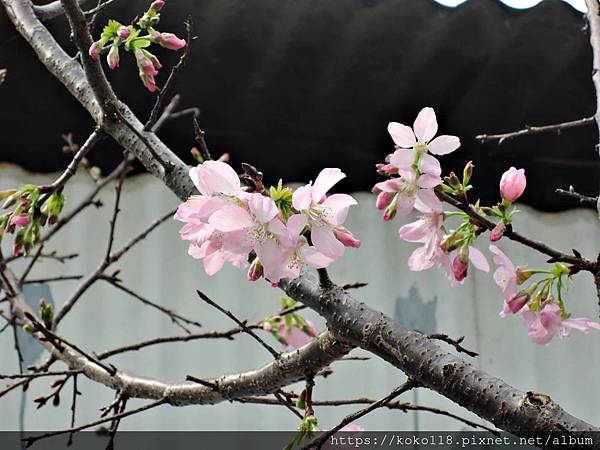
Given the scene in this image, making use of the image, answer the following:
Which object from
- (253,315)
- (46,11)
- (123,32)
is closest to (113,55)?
(123,32)

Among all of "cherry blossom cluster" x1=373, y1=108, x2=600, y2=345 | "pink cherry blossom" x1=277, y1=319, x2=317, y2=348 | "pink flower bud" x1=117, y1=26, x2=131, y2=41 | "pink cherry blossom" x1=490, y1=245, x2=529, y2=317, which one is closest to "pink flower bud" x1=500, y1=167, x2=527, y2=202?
"cherry blossom cluster" x1=373, y1=108, x2=600, y2=345

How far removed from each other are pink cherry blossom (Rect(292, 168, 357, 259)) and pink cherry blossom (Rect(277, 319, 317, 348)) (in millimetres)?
800

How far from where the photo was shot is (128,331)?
1894 mm

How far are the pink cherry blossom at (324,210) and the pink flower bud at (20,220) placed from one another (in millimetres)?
433

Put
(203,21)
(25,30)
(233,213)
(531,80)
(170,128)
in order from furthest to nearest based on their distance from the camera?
(170,128) → (531,80) → (203,21) → (25,30) → (233,213)

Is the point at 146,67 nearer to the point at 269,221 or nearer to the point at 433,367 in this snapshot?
the point at 269,221

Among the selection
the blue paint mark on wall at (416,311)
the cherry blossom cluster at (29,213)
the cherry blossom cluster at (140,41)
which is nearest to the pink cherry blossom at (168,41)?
the cherry blossom cluster at (140,41)

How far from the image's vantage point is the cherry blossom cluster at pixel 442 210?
0.71 meters

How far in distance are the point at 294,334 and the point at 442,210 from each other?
0.82 m

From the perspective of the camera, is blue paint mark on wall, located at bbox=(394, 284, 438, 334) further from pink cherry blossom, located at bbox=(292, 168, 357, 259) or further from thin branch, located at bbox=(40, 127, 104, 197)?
pink cherry blossom, located at bbox=(292, 168, 357, 259)

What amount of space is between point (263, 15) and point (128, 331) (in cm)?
89

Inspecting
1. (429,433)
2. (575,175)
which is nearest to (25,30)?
(429,433)

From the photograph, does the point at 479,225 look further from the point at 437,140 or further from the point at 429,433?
the point at 429,433

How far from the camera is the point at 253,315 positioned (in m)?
1.94
